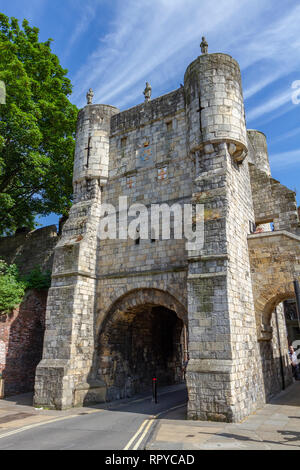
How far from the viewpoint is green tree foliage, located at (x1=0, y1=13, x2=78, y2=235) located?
15.8 meters

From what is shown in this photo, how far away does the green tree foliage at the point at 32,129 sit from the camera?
1581cm

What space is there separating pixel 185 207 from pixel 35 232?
408 inches

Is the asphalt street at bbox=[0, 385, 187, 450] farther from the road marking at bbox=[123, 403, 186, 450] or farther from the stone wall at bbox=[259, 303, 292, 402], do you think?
the stone wall at bbox=[259, 303, 292, 402]

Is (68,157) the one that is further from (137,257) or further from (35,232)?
(137,257)

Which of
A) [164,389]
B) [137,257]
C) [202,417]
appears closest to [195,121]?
[137,257]

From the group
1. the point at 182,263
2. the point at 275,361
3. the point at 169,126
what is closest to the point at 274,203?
the point at 169,126

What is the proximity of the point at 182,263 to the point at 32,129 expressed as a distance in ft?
32.1

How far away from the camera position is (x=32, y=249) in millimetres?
18391

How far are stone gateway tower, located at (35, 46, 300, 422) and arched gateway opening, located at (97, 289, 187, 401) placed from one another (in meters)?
0.06

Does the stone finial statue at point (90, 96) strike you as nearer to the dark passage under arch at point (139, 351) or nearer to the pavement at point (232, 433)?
the dark passage under arch at point (139, 351)

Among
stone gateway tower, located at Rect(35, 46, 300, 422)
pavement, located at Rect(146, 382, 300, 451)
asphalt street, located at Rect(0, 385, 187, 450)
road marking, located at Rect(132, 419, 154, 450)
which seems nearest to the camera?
pavement, located at Rect(146, 382, 300, 451)

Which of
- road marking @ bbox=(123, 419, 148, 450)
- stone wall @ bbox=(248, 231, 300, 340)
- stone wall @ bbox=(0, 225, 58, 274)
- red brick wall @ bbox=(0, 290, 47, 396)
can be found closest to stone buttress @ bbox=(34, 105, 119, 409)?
red brick wall @ bbox=(0, 290, 47, 396)

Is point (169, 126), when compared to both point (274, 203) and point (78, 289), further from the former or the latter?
point (78, 289)

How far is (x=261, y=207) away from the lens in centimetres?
1450
